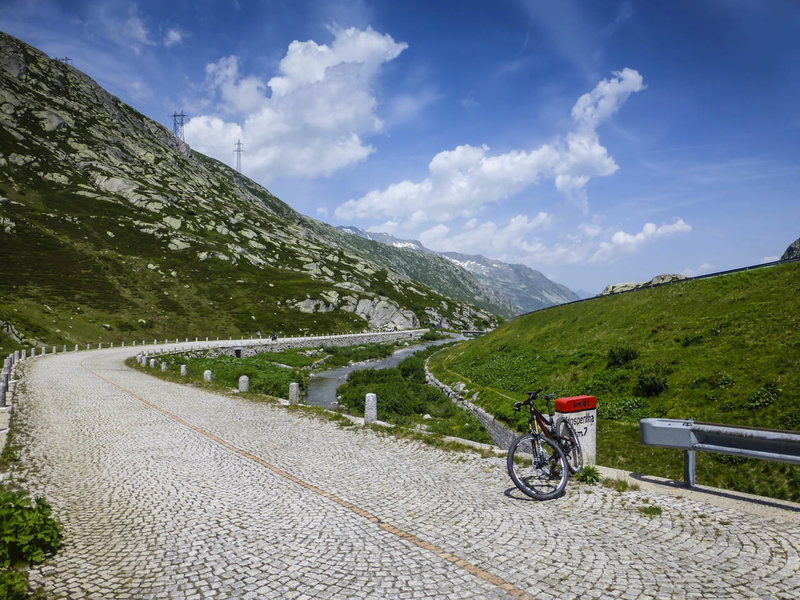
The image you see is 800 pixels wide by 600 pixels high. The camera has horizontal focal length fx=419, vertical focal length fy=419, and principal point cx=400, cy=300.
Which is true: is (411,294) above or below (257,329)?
above

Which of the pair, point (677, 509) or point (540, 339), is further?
point (540, 339)

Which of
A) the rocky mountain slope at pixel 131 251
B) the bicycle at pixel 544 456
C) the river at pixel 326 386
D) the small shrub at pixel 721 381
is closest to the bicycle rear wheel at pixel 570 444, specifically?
the bicycle at pixel 544 456

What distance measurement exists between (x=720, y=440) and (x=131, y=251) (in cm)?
12772

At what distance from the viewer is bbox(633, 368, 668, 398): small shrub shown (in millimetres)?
18016

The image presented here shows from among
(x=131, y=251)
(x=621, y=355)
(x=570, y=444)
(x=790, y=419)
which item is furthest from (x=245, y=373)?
(x=131, y=251)

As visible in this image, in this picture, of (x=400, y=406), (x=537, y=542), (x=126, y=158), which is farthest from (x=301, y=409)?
(x=126, y=158)

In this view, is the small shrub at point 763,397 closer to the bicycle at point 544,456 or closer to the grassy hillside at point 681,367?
the grassy hillside at point 681,367

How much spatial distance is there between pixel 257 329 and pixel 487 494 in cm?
9120

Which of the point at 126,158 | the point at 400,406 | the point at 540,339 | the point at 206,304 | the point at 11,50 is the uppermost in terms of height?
the point at 11,50

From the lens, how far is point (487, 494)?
29.7 feet

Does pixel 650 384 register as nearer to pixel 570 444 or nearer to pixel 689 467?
pixel 689 467

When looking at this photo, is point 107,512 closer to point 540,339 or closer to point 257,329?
point 540,339

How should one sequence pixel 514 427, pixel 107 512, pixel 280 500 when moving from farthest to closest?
pixel 514 427 → pixel 280 500 → pixel 107 512

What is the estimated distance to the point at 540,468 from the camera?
9.06 meters
